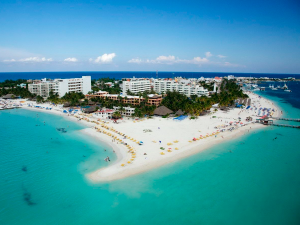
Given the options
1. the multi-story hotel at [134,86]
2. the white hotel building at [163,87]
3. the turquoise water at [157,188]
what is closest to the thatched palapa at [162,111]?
the turquoise water at [157,188]

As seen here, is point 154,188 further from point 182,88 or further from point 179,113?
point 182,88

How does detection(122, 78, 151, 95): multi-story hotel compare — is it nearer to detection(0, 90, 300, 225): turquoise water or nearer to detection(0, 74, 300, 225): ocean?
detection(0, 74, 300, 225): ocean

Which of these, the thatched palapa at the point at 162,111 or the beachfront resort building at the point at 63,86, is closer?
the thatched palapa at the point at 162,111

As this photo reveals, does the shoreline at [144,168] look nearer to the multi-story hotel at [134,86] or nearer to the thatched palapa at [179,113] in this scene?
the thatched palapa at [179,113]

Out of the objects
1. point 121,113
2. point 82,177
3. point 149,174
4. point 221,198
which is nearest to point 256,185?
point 221,198

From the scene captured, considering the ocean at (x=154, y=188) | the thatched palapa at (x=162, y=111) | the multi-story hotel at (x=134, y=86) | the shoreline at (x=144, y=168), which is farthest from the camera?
the multi-story hotel at (x=134, y=86)

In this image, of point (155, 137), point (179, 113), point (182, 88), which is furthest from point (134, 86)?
point (155, 137)
